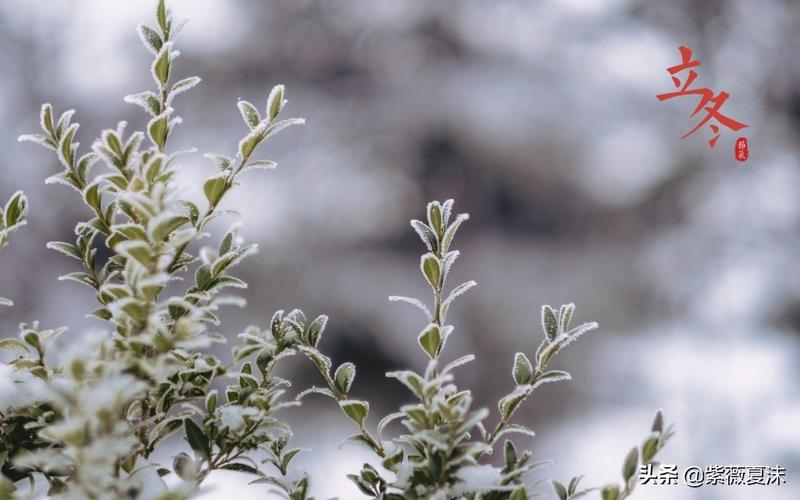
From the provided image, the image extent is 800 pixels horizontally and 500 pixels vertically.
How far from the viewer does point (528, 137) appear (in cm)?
412

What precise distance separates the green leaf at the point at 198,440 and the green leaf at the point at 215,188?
0.18 metres

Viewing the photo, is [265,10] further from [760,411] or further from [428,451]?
[428,451]

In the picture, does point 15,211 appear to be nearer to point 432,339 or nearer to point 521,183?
point 432,339

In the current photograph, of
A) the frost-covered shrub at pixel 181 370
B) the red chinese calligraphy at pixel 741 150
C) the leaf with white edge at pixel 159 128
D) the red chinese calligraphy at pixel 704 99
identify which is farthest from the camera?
the red chinese calligraphy at pixel 741 150

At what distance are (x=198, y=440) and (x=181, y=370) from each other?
57 mm

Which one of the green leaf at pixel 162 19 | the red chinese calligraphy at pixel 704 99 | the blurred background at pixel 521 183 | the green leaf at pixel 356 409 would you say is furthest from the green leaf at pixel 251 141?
the red chinese calligraphy at pixel 704 99

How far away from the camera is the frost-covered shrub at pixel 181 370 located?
49cm

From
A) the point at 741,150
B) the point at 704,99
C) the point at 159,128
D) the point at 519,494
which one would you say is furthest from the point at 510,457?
the point at 741,150

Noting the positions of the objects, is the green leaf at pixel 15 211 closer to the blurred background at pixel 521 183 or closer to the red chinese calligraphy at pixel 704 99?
the blurred background at pixel 521 183

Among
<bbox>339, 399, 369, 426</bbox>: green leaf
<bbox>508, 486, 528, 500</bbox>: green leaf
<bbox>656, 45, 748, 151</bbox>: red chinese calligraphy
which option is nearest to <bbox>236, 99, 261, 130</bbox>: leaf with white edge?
<bbox>339, 399, 369, 426</bbox>: green leaf

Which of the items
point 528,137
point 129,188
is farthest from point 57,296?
point 129,188

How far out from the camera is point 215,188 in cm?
61

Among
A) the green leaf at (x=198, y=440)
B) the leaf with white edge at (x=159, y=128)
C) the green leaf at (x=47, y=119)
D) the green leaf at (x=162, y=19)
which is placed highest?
the green leaf at (x=162, y=19)

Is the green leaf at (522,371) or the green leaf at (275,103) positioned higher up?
the green leaf at (275,103)
